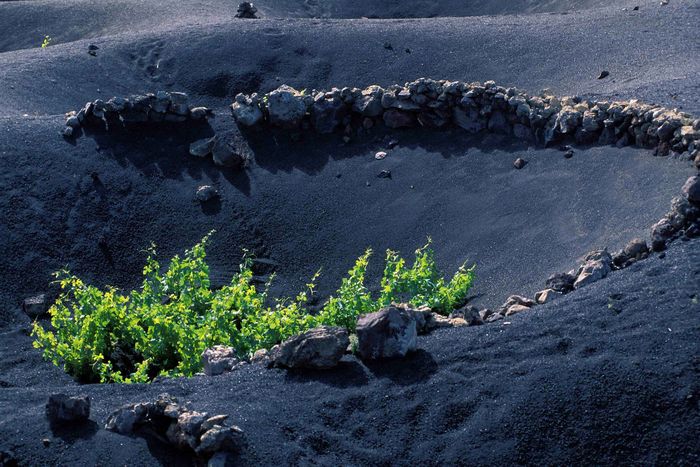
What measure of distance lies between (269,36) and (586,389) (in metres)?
8.70

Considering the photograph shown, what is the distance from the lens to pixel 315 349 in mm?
6039

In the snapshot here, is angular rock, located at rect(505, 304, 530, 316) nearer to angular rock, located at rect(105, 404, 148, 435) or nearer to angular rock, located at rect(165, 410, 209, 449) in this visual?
angular rock, located at rect(165, 410, 209, 449)

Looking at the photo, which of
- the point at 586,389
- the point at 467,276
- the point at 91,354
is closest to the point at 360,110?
the point at 467,276

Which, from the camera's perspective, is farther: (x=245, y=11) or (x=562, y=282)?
(x=245, y=11)

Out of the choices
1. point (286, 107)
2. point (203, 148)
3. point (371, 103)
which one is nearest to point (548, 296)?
point (371, 103)

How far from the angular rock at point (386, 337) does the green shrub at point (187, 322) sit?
111 cm

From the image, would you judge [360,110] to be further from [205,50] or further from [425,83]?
[205,50]

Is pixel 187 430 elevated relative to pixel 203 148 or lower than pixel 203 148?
lower

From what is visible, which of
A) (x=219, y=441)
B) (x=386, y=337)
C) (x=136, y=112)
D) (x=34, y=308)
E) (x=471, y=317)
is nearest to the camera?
(x=219, y=441)

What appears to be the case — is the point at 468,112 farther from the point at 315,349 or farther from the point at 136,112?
the point at 315,349

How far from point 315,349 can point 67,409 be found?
1.32 m

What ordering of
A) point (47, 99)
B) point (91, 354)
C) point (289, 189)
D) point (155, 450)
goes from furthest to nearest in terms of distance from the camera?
point (47, 99) → point (289, 189) → point (91, 354) → point (155, 450)

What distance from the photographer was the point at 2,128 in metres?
10.6

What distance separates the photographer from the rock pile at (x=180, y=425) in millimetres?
5324
